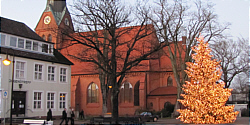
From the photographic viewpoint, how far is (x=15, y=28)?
34281 mm

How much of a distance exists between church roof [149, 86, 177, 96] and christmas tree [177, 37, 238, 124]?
2562 cm

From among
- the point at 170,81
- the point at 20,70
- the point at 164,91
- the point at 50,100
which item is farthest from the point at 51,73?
the point at 170,81

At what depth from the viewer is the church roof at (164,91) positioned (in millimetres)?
48419

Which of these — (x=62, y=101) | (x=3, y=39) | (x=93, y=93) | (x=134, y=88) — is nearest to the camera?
(x=3, y=39)

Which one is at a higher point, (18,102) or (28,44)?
(28,44)

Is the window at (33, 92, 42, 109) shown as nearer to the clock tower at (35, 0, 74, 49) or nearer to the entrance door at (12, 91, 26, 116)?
the entrance door at (12, 91, 26, 116)

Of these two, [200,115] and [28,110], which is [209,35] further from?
[28,110]

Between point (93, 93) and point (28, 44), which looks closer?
point (28, 44)

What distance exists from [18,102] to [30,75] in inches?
131

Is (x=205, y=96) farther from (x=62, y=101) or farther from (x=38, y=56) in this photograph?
(x=62, y=101)

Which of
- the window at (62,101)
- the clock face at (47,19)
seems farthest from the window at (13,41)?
the clock face at (47,19)

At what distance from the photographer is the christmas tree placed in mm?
21766

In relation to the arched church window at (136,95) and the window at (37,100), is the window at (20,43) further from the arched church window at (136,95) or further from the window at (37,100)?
the arched church window at (136,95)

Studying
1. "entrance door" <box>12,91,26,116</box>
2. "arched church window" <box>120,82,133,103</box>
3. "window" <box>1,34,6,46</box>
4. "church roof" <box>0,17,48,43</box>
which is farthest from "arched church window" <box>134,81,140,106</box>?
"window" <box>1,34,6,46</box>
